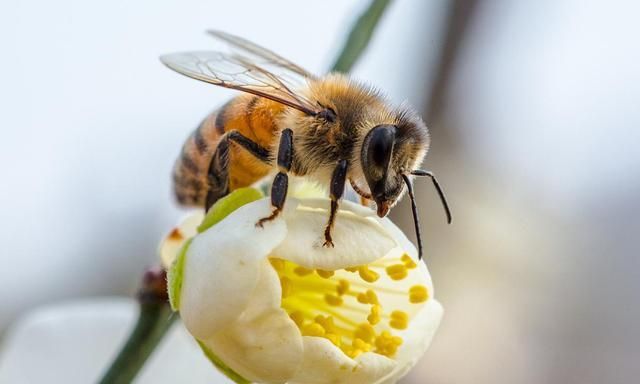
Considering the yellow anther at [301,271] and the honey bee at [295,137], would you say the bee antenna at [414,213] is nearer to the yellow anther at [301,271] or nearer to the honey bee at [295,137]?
the honey bee at [295,137]

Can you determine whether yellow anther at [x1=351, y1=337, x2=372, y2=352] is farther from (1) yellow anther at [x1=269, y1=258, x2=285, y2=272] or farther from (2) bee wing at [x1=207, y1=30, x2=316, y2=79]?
(2) bee wing at [x1=207, y1=30, x2=316, y2=79]

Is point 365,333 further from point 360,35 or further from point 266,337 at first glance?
point 360,35

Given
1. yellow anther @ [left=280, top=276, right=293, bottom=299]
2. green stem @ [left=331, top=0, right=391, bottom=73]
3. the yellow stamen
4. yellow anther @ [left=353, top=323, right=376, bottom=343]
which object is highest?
green stem @ [left=331, top=0, right=391, bottom=73]

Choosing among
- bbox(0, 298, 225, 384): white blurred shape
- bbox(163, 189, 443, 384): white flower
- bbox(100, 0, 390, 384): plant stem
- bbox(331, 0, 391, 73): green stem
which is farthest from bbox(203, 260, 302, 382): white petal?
bbox(0, 298, 225, 384): white blurred shape

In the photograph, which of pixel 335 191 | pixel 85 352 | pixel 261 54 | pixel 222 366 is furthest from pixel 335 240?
pixel 85 352

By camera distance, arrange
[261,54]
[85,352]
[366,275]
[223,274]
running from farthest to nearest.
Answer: [85,352], [261,54], [366,275], [223,274]
